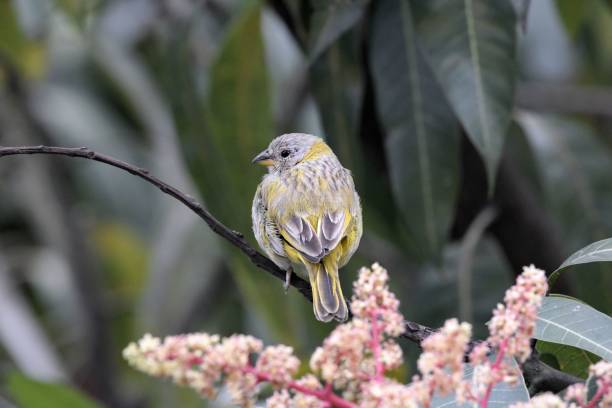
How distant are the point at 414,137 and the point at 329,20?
0.51 m

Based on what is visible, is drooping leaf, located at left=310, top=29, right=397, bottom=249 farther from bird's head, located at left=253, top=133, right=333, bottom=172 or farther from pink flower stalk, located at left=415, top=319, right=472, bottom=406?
pink flower stalk, located at left=415, top=319, right=472, bottom=406

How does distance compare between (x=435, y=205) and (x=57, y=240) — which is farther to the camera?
(x=57, y=240)

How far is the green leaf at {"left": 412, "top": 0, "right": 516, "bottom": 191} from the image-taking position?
2.88 metres

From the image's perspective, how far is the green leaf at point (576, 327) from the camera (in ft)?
6.07

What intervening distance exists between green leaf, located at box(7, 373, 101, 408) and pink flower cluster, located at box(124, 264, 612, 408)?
69.9 inches

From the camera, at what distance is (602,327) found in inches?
74.0

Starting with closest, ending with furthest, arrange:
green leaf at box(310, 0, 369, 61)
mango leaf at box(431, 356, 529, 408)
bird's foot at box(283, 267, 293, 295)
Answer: mango leaf at box(431, 356, 529, 408) < bird's foot at box(283, 267, 293, 295) < green leaf at box(310, 0, 369, 61)

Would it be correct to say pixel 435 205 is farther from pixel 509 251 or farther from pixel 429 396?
pixel 429 396

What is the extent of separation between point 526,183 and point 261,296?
4.00 ft

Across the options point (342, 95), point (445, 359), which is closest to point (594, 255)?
point (445, 359)

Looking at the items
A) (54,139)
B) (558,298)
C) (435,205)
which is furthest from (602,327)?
(54,139)

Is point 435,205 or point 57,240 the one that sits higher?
point 57,240

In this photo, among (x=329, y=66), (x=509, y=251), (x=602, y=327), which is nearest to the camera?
(x=602, y=327)

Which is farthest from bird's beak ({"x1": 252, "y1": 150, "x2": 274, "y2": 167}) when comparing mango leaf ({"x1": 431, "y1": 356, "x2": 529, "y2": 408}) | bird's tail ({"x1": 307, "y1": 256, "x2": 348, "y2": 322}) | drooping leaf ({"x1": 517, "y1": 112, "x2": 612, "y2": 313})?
mango leaf ({"x1": 431, "y1": 356, "x2": 529, "y2": 408})
